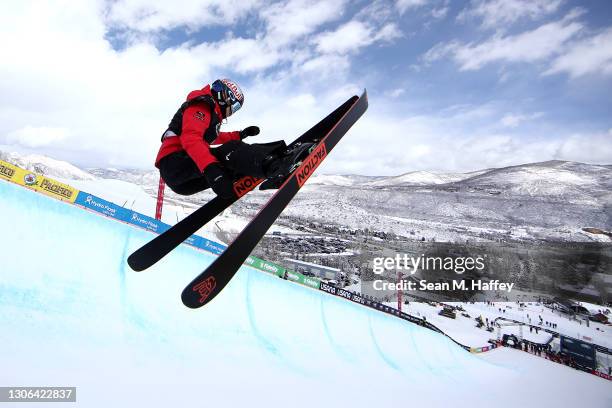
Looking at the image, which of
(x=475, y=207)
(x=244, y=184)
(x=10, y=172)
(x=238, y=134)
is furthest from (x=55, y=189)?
(x=475, y=207)

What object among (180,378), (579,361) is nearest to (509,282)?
(579,361)

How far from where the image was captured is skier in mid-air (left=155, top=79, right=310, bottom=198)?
9.39 feet

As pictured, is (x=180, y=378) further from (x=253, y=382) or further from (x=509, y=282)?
(x=509, y=282)

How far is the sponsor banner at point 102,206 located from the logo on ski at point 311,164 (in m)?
12.8

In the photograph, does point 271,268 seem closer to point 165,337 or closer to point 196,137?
point 165,337

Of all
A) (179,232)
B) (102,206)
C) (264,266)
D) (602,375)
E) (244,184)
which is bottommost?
(602,375)

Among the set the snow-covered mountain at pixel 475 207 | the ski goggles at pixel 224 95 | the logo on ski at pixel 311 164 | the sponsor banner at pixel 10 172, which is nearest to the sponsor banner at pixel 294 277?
the sponsor banner at pixel 10 172

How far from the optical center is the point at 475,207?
12475cm

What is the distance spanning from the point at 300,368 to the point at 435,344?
46.0 ft

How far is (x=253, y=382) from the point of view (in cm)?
682

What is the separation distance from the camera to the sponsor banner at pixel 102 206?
13397 mm

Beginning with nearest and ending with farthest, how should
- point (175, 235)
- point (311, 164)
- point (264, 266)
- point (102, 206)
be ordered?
point (311, 164)
point (175, 235)
point (102, 206)
point (264, 266)

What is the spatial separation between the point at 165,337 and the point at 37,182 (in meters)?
9.86

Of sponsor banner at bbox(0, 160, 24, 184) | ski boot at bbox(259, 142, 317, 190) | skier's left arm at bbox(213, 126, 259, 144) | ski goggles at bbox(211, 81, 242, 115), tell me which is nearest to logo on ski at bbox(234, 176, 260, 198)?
ski boot at bbox(259, 142, 317, 190)
